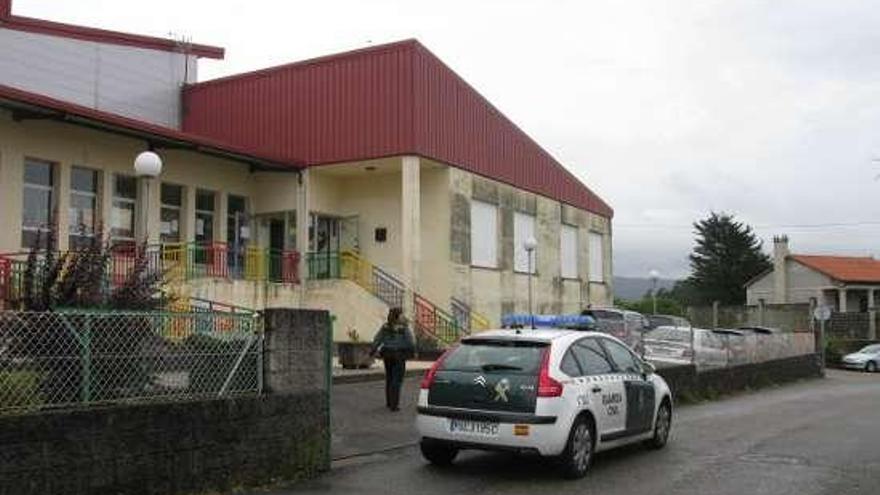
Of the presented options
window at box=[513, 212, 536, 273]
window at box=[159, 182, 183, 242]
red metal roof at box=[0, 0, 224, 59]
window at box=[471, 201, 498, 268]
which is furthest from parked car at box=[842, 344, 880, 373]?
window at box=[159, 182, 183, 242]

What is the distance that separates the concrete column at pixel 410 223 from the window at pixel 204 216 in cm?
557

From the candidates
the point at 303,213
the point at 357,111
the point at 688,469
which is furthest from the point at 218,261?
the point at 688,469

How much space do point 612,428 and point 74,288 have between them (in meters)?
6.07

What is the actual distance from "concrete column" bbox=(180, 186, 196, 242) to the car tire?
17.9 metres

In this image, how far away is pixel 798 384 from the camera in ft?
104

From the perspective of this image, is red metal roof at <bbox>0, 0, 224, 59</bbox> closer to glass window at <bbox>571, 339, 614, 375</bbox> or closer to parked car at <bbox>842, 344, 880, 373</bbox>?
glass window at <bbox>571, 339, 614, 375</bbox>

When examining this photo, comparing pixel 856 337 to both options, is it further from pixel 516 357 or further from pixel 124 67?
pixel 516 357

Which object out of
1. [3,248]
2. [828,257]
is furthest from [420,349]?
[828,257]

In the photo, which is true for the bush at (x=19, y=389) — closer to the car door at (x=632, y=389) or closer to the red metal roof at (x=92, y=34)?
the car door at (x=632, y=389)

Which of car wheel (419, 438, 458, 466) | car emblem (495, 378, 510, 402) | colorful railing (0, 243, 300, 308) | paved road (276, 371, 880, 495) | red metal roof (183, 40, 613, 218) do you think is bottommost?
paved road (276, 371, 880, 495)

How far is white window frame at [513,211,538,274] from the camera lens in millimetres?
35188

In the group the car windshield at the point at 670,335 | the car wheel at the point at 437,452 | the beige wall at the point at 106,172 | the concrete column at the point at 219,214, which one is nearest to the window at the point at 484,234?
the beige wall at the point at 106,172

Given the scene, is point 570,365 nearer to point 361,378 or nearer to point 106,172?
point 361,378

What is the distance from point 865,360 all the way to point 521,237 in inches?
802
